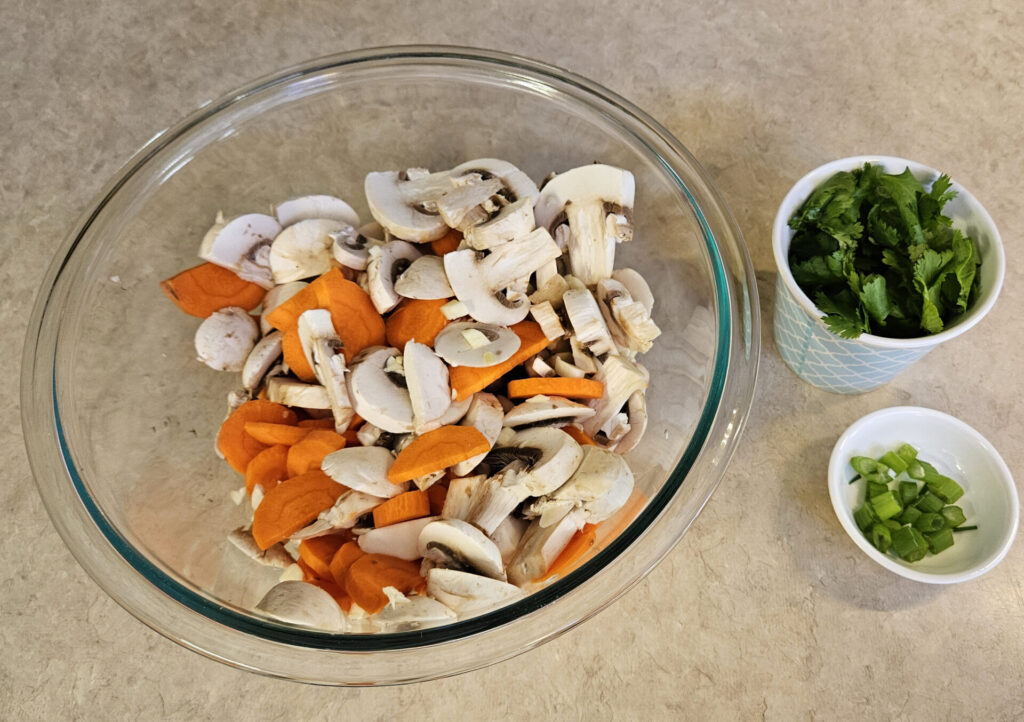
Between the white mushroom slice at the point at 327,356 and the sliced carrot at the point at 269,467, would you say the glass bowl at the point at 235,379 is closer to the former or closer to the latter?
the sliced carrot at the point at 269,467

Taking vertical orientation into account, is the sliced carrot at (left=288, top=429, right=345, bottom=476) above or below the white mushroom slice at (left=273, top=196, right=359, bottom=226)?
below

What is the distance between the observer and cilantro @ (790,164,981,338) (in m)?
1.06

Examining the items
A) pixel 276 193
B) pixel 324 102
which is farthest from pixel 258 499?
pixel 324 102

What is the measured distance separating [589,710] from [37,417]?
0.93 m

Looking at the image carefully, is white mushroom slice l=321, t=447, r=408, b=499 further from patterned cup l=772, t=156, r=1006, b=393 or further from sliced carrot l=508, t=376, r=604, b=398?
patterned cup l=772, t=156, r=1006, b=393

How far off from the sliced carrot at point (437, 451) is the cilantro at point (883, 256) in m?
0.52

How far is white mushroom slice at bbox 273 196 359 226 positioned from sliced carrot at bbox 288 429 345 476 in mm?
372

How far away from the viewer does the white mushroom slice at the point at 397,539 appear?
1.00 meters

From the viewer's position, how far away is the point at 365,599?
3.14ft

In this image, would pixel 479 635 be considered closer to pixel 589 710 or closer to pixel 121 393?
pixel 589 710

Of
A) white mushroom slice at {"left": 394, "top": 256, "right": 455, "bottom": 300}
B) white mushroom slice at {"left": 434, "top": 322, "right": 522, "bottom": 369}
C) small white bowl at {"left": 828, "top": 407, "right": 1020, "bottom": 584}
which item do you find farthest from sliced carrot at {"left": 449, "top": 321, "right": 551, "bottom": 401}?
small white bowl at {"left": 828, "top": 407, "right": 1020, "bottom": 584}

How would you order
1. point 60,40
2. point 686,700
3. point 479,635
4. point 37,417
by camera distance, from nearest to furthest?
point 479,635
point 37,417
point 686,700
point 60,40

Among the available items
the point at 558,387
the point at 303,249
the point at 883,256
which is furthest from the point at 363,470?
the point at 883,256

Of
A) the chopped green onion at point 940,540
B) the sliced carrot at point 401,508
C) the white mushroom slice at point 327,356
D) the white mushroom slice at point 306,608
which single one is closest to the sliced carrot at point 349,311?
the white mushroom slice at point 327,356
